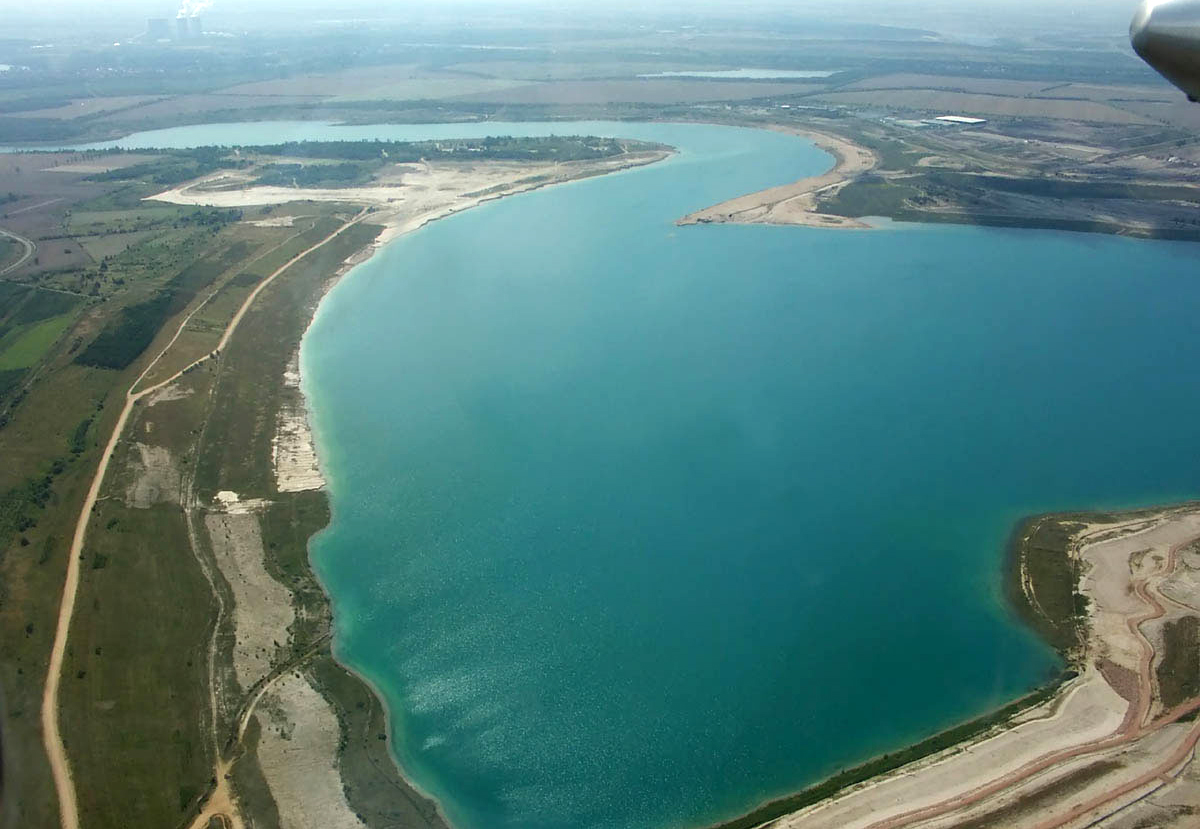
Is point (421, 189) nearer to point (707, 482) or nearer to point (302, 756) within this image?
point (707, 482)

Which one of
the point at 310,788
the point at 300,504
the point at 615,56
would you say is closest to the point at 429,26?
the point at 615,56

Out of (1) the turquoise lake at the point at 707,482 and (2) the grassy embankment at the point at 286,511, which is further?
(1) the turquoise lake at the point at 707,482

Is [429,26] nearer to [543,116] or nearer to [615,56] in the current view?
[615,56]

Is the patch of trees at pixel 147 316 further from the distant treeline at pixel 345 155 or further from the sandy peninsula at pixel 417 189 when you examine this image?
the distant treeline at pixel 345 155

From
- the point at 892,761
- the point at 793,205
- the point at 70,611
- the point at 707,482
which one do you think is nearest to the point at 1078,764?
the point at 892,761

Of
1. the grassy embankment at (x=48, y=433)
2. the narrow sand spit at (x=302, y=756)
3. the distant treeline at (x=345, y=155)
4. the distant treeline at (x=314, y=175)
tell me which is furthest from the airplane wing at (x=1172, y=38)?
the distant treeline at (x=345, y=155)

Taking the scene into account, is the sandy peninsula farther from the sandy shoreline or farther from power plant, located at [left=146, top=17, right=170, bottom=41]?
power plant, located at [left=146, top=17, right=170, bottom=41]

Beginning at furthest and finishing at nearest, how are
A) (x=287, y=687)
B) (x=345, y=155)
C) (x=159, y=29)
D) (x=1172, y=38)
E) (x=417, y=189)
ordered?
(x=159, y=29) < (x=345, y=155) < (x=417, y=189) < (x=287, y=687) < (x=1172, y=38)
